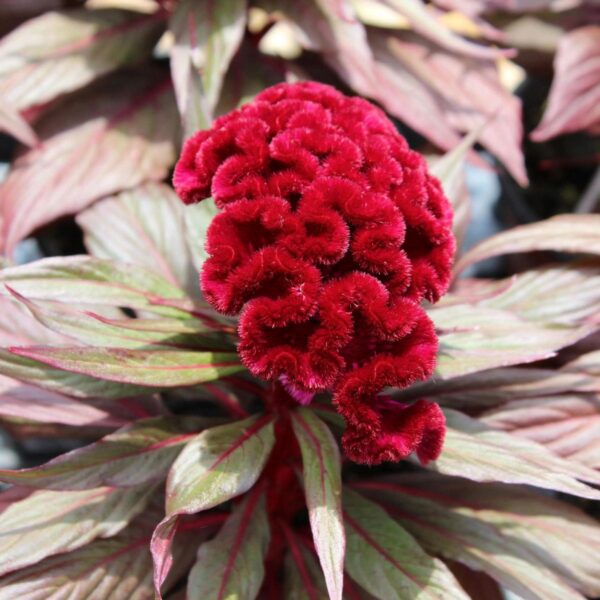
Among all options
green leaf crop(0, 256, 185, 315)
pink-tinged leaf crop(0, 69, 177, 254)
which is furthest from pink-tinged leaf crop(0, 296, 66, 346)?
pink-tinged leaf crop(0, 69, 177, 254)

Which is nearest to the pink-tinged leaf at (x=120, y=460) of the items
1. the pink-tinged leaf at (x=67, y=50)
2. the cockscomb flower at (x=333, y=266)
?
the cockscomb flower at (x=333, y=266)

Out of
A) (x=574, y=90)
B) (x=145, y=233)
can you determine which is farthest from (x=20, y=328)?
(x=574, y=90)

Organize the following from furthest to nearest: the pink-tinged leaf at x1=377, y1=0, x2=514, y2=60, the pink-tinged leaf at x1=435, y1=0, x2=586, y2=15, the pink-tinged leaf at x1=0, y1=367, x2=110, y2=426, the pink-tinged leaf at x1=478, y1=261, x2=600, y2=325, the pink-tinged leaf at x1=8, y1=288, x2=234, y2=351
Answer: the pink-tinged leaf at x1=435, y1=0, x2=586, y2=15
the pink-tinged leaf at x1=377, y1=0, x2=514, y2=60
the pink-tinged leaf at x1=478, y1=261, x2=600, y2=325
the pink-tinged leaf at x1=0, y1=367, x2=110, y2=426
the pink-tinged leaf at x1=8, y1=288, x2=234, y2=351

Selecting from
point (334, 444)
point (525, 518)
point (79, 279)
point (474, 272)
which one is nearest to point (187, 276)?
point (79, 279)

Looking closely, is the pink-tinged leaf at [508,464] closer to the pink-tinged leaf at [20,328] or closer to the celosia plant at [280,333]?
the celosia plant at [280,333]

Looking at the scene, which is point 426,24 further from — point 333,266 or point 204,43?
point 333,266

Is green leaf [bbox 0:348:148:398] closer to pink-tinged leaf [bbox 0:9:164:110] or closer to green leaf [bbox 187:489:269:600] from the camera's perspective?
green leaf [bbox 187:489:269:600]
